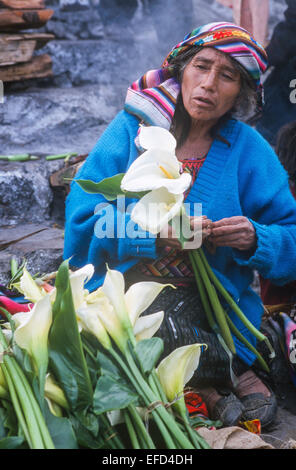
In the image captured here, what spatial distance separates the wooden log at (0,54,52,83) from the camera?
329cm

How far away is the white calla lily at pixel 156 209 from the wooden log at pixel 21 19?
2495 millimetres

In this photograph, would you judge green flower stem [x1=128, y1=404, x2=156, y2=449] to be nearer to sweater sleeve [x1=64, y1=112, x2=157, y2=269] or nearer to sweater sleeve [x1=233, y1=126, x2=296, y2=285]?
sweater sleeve [x1=64, y1=112, x2=157, y2=269]

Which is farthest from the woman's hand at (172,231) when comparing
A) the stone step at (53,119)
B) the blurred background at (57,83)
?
the stone step at (53,119)

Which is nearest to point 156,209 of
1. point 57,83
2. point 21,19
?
point 21,19

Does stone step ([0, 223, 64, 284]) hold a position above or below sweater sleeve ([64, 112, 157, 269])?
below

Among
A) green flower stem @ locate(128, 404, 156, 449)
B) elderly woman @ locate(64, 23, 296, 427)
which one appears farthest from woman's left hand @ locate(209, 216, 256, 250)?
green flower stem @ locate(128, 404, 156, 449)

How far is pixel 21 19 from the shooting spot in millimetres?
3295

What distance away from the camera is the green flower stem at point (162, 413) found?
1.04 meters

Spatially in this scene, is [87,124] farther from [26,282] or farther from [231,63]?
[26,282]

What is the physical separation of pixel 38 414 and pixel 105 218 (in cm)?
78

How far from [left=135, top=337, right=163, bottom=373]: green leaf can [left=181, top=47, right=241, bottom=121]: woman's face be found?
931 millimetres

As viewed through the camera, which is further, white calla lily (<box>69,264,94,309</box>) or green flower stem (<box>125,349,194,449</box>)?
white calla lily (<box>69,264,94,309</box>)

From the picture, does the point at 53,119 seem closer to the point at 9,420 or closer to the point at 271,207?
the point at 271,207

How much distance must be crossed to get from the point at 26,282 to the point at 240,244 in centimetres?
74
